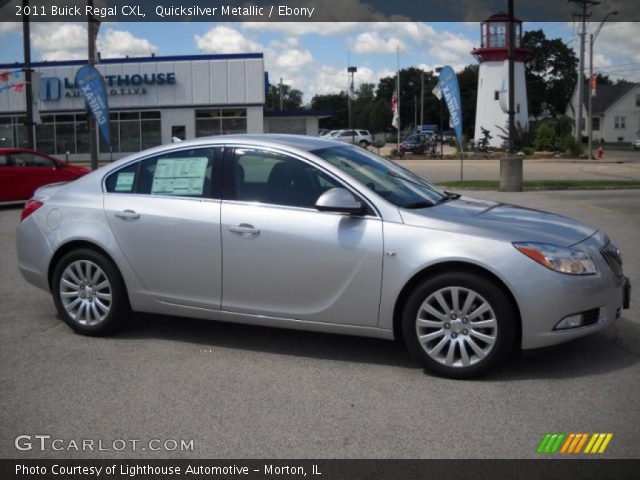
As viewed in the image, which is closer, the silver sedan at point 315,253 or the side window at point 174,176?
the silver sedan at point 315,253

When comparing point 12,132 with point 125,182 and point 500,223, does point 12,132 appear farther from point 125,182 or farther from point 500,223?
point 500,223

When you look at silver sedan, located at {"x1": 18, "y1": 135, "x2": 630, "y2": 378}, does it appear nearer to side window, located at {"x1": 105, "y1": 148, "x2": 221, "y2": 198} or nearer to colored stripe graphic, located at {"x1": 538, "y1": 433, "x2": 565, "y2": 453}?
side window, located at {"x1": 105, "y1": 148, "x2": 221, "y2": 198}

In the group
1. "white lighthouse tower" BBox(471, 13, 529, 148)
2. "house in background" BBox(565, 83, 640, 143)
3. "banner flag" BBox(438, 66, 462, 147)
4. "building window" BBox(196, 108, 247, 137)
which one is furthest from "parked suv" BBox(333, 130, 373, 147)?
"house in background" BBox(565, 83, 640, 143)

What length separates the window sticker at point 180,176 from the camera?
589 centimetres

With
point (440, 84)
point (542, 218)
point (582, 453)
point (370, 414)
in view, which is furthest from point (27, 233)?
point (440, 84)

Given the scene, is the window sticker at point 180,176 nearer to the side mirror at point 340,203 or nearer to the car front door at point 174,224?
the car front door at point 174,224

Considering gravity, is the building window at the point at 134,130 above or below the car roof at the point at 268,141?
above

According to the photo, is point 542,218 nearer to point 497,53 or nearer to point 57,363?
point 57,363

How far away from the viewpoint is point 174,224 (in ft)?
19.0

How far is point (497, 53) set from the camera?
59.4m

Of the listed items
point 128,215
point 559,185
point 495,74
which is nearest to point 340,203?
point 128,215

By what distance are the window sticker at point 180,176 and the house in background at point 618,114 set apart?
302ft

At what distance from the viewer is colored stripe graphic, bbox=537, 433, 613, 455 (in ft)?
12.8

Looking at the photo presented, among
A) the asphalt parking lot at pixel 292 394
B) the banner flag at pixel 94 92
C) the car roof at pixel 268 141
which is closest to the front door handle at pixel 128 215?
the car roof at pixel 268 141
